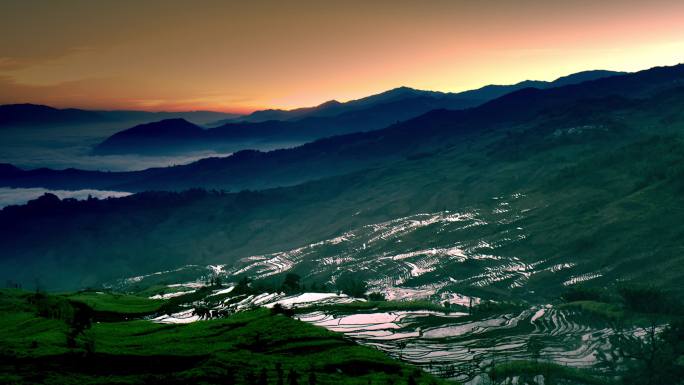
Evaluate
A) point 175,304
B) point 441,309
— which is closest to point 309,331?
point 175,304

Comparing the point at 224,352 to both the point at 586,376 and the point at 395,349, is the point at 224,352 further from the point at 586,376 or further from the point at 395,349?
the point at 586,376

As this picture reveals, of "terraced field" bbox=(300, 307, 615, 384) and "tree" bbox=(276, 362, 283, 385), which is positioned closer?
"tree" bbox=(276, 362, 283, 385)

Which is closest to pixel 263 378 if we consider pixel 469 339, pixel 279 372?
pixel 279 372

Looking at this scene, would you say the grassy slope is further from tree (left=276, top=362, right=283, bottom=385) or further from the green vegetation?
the green vegetation

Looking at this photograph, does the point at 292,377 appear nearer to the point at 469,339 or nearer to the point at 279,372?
the point at 279,372

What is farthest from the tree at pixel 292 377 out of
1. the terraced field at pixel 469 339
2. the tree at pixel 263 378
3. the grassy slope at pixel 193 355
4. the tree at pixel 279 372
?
the terraced field at pixel 469 339

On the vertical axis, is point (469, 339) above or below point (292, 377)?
below

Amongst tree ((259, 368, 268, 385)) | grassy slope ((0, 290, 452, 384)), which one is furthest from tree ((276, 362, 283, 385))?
tree ((259, 368, 268, 385))

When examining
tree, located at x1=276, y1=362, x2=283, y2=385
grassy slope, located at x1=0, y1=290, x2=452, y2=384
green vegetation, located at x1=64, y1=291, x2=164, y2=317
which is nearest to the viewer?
tree, located at x1=276, y1=362, x2=283, y2=385
